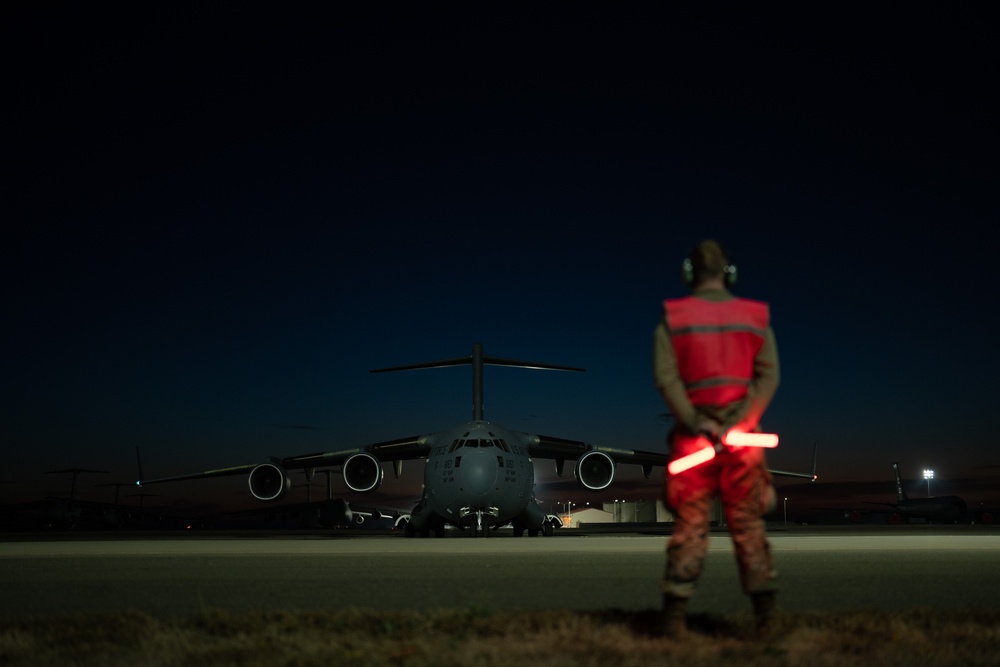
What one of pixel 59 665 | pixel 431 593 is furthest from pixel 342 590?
pixel 59 665

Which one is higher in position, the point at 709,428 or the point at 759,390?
the point at 759,390

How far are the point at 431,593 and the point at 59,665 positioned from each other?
2.50m

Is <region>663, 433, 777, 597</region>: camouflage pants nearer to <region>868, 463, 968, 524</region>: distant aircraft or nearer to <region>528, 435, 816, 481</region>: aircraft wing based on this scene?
<region>528, 435, 816, 481</region>: aircraft wing

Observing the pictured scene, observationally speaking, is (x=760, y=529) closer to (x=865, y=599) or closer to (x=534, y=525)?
(x=865, y=599)

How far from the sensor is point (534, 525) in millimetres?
23641

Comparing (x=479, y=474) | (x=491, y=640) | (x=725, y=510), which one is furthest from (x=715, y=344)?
(x=479, y=474)

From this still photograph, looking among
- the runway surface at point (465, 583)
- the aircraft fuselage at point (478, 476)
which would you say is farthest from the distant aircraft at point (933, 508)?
the runway surface at point (465, 583)

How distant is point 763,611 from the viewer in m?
3.44

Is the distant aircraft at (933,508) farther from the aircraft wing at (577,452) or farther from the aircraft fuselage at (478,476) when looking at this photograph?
the aircraft fuselage at (478,476)

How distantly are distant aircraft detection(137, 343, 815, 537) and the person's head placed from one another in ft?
48.9

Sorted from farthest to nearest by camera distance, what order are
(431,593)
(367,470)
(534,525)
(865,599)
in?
(534,525) → (367,470) → (431,593) → (865,599)

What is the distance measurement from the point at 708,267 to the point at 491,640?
69.2 inches

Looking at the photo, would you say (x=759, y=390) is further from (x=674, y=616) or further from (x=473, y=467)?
(x=473, y=467)

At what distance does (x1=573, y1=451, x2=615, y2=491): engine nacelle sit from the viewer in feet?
71.8
